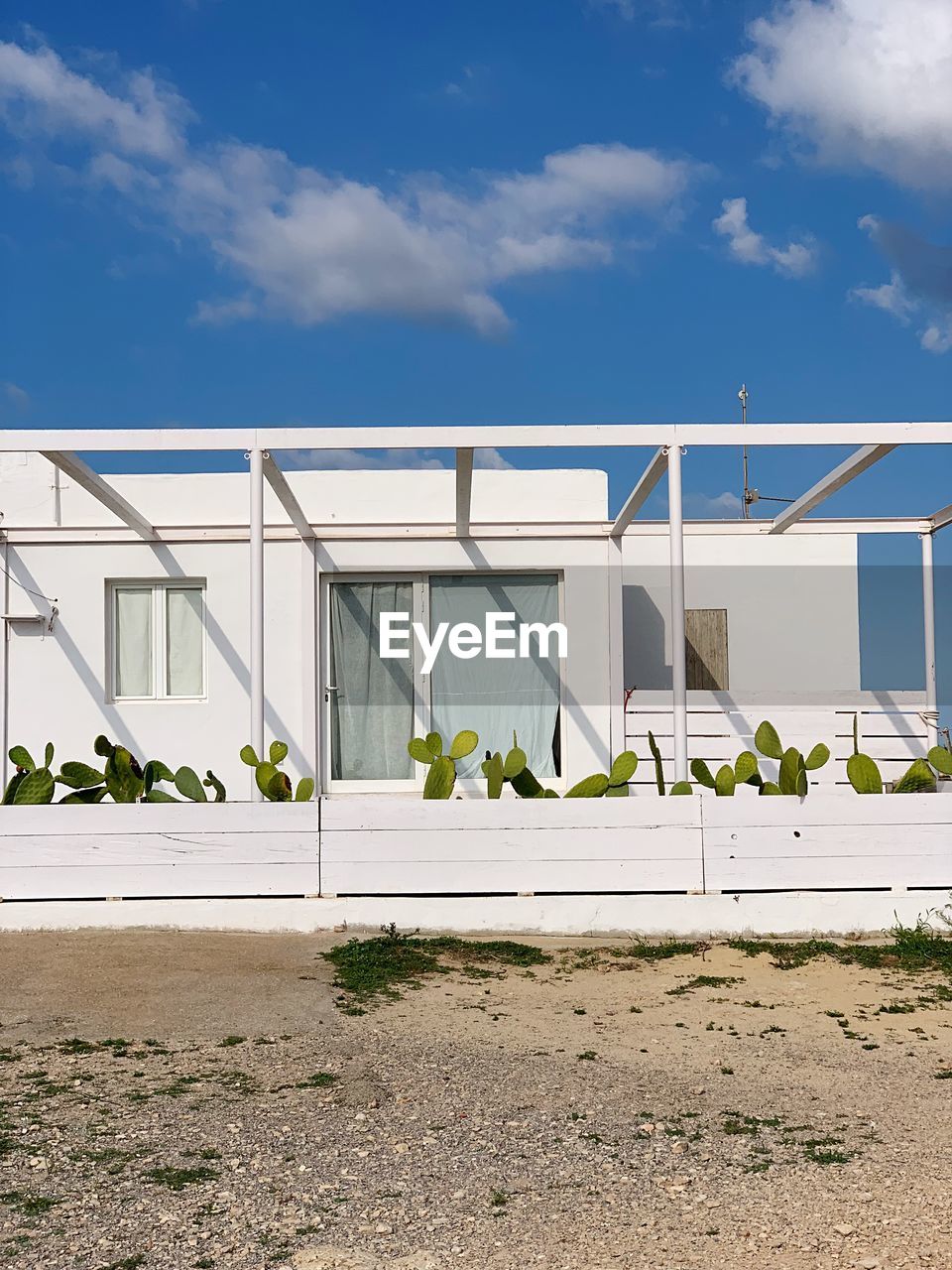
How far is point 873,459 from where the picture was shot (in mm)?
8094

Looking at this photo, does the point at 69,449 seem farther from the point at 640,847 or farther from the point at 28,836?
the point at 640,847

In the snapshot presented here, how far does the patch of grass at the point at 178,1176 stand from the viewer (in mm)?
3355

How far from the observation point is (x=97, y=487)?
8477 millimetres

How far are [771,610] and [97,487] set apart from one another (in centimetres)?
639

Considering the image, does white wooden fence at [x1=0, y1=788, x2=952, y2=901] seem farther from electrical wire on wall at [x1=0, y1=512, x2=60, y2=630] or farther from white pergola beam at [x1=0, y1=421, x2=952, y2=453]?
electrical wire on wall at [x1=0, y1=512, x2=60, y2=630]

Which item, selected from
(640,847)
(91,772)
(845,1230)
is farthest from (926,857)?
(91,772)

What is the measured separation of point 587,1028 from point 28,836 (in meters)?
3.71

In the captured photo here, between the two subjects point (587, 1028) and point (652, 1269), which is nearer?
point (652, 1269)

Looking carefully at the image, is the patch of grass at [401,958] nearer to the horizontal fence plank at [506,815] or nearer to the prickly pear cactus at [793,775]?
the horizontal fence plank at [506,815]

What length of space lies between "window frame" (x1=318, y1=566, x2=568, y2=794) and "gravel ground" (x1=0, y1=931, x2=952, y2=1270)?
3.46 m

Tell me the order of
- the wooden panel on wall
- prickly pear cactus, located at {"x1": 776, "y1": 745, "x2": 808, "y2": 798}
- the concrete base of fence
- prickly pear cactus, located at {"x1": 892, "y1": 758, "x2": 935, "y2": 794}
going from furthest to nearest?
the wooden panel on wall, prickly pear cactus, located at {"x1": 892, "y1": 758, "x2": 935, "y2": 794}, prickly pear cactus, located at {"x1": 776, "y1": 745, "x2": 808, "y2": 798}, the concrete base of fence

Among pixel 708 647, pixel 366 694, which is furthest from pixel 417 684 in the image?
pixel 708 647

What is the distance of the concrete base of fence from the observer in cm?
696

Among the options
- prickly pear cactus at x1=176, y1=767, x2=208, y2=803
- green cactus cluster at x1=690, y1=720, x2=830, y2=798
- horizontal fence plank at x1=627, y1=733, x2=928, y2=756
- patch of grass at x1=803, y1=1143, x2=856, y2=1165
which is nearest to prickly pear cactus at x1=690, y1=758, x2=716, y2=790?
green cactus cluster at x1=690, y1=720, x2=830, y2=798
